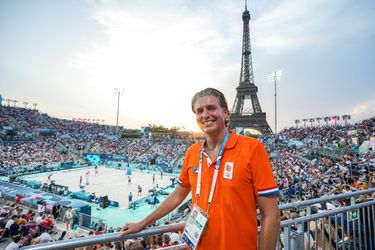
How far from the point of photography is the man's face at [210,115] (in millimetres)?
1773

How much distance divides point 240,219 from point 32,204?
16089 mm

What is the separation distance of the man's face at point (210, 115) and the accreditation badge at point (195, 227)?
64 centimetres

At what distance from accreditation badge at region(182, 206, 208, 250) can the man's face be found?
643 millimetres

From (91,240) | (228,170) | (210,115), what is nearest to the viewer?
(228,170)

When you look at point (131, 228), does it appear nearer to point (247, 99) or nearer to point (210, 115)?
point (210, 115)

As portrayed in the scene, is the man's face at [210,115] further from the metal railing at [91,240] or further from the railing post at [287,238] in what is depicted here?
the railing post at [287,238]

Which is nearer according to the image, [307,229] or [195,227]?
[195,227]

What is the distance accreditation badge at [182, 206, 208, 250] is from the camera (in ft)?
5.12

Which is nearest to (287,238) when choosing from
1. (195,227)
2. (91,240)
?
(195,227)

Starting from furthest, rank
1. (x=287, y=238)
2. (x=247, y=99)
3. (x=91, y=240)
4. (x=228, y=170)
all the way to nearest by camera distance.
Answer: (x=247, y=99)
(x=287, y=238)
(x=91, y=240)
(x=228, y=170)

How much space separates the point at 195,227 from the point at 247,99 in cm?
4713

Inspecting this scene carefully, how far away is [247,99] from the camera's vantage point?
4650cm

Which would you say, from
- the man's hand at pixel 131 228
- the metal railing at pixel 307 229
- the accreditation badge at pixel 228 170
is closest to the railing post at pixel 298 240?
the metal railing at pixel 307 229

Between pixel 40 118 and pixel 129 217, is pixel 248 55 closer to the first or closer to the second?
pixel 129 217
